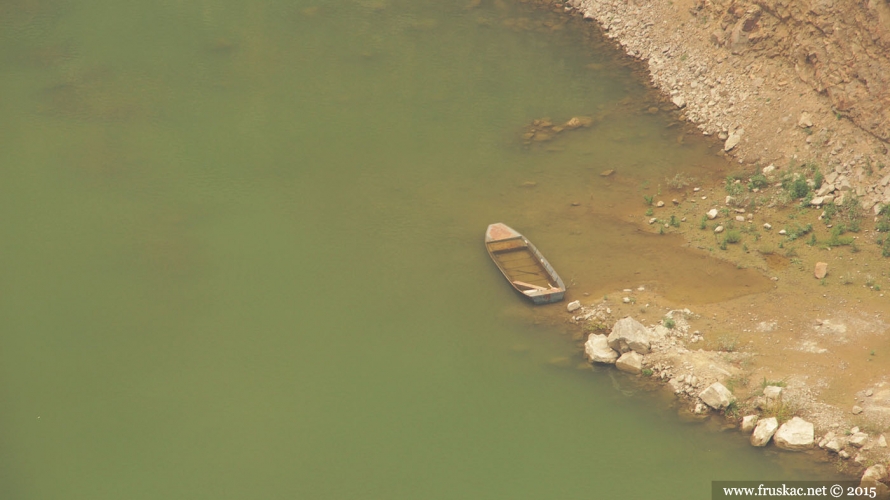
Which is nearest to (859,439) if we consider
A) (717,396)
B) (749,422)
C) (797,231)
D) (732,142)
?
(749,422)

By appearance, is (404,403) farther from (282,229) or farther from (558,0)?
(558,0)

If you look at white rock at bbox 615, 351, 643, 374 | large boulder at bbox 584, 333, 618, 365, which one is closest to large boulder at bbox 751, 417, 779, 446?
white rock at bbox 615, 351, 643, 374

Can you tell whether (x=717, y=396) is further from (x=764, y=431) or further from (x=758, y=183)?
(x=758, y=183)

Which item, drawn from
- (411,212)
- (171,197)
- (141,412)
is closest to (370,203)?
(411,212)

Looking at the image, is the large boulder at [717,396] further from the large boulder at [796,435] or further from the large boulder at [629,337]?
the large boulder at [629,337]

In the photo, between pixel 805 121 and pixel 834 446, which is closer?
pixel 834 446

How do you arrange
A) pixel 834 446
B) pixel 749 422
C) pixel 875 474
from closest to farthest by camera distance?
1. pixel 875 474
2. pixel 834 446
3. pixel 749 422

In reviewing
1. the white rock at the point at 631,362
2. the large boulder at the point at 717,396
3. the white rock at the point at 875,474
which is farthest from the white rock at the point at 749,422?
the white rock at the point at 631,362
